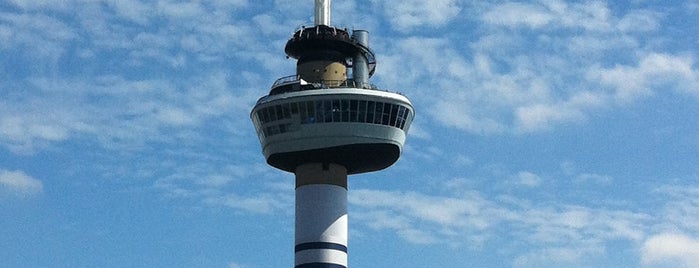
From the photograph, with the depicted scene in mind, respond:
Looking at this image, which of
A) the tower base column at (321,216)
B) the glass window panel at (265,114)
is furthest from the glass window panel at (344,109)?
the glass window panel at (265,114)

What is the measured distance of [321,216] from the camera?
97250 millimetres

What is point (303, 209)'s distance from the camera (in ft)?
322

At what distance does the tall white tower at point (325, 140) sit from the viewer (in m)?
97.0

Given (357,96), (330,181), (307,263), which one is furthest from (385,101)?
(307,263)

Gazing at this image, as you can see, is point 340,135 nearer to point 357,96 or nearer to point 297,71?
point 357,96

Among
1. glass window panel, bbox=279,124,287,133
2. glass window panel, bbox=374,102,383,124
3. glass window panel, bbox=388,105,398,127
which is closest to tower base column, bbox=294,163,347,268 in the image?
glass window panel, bbox=279,124,287,133

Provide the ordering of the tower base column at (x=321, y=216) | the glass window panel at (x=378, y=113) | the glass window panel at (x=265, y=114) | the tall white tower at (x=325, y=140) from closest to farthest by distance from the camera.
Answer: the tower base column at (x=321, y=216)
the tall white tower at (x=325, y=140)
the glass window panel at (x=378, y=113)
the glass window panel at (x=265, y=114)

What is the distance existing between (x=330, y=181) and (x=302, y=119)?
641cm

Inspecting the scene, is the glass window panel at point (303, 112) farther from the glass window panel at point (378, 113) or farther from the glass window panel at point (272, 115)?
the glass window panel at point (378, 113)

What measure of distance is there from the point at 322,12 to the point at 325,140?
1632cm

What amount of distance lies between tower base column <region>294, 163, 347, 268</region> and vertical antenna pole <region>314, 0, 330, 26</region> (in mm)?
15976

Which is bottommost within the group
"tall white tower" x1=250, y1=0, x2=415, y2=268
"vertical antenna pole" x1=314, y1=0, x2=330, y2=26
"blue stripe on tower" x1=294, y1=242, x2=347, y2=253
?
"blue stripe on tower" x1=294, y1=242, x2=347, y2=253

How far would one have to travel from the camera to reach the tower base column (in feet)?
314

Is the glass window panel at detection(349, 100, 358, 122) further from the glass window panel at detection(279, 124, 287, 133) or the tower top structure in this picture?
the glass window panel at detection(279, 124, 287, 133)
